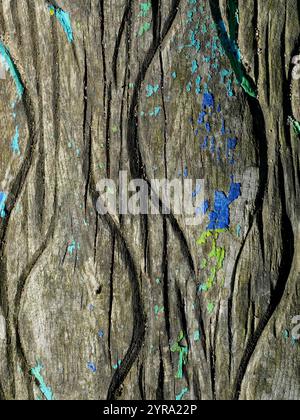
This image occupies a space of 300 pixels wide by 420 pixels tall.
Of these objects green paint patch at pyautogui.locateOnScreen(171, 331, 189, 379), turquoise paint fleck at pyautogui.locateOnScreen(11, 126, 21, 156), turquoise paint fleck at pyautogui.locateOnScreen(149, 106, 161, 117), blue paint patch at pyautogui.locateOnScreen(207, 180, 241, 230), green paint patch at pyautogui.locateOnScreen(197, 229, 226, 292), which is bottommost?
green paint patch at pyautogui.locateOnScreen(171, 331, 189, 379)

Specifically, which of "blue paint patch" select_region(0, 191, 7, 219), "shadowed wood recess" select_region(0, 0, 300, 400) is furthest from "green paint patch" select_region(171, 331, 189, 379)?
"blue paint patch" select_region(0, 191, 7, 219)

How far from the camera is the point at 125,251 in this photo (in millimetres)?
1024

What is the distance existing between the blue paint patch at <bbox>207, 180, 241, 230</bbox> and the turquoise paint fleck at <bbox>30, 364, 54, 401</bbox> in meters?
0.46

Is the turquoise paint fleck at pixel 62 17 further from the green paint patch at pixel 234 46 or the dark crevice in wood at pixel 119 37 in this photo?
the green paint patch at pixel 234 46

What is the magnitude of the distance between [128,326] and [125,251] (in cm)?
15

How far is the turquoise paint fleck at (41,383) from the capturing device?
1.04m

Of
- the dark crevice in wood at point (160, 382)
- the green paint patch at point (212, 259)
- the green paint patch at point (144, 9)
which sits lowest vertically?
the dark crevice in wood at point (160, 382)

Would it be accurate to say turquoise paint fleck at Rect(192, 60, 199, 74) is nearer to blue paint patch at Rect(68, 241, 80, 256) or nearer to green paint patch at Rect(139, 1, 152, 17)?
green paint patch at Rect(139, 1, 152, 17)

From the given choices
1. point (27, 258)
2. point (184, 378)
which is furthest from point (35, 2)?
point (184, 378)

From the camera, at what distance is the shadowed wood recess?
1.00 meters

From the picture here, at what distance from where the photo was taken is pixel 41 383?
→ 41.1 inches

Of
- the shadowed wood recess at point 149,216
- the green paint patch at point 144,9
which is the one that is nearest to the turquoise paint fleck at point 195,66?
the shadowed wood recess at point 149,216
